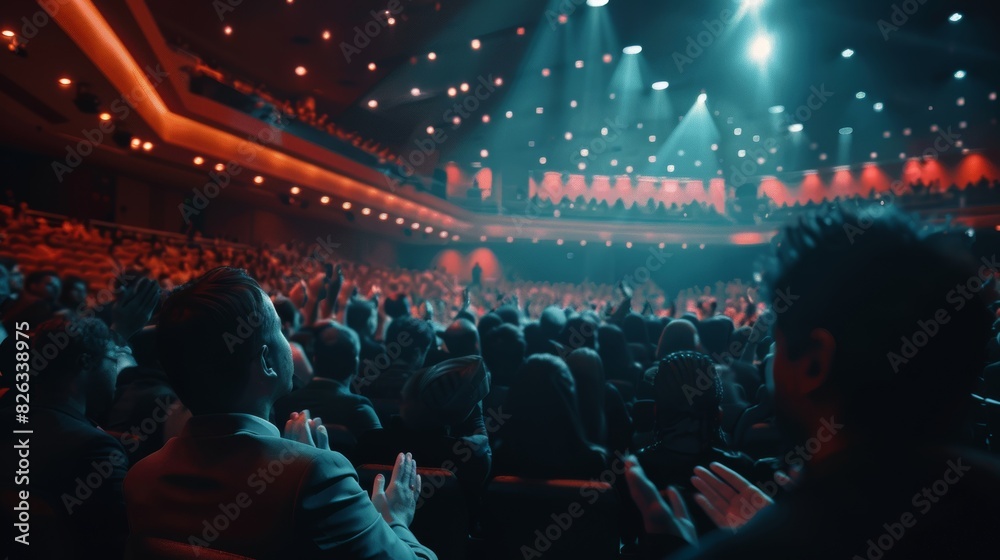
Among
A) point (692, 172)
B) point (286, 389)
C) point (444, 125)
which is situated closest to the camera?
point (286, 389)

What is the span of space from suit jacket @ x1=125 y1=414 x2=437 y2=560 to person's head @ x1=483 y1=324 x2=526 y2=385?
2514mm

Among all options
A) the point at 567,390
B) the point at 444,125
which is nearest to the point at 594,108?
the point at 444,125

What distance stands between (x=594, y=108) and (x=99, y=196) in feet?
52.6

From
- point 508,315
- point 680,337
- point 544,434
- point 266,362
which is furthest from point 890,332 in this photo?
point 508,315

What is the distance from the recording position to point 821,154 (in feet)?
88.4

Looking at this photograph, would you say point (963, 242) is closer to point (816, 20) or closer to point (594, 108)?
point (816, 20)

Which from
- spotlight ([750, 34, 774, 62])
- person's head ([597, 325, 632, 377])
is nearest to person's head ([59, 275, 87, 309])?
person's head ([597, 325, 632, 377])

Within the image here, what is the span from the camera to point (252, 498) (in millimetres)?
1180

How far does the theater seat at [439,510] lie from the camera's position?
234 cm

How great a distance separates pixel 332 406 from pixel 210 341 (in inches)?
70.5

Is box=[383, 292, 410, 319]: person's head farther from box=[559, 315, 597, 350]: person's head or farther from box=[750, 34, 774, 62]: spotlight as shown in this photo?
box=[750, 34, 774, 62]: spotlight

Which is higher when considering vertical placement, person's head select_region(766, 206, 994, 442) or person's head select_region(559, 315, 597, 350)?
person's head select_region(766, 206, 994, 442)

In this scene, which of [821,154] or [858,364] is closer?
[858,364]

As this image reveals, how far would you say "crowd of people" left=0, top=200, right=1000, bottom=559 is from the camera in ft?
2.72
